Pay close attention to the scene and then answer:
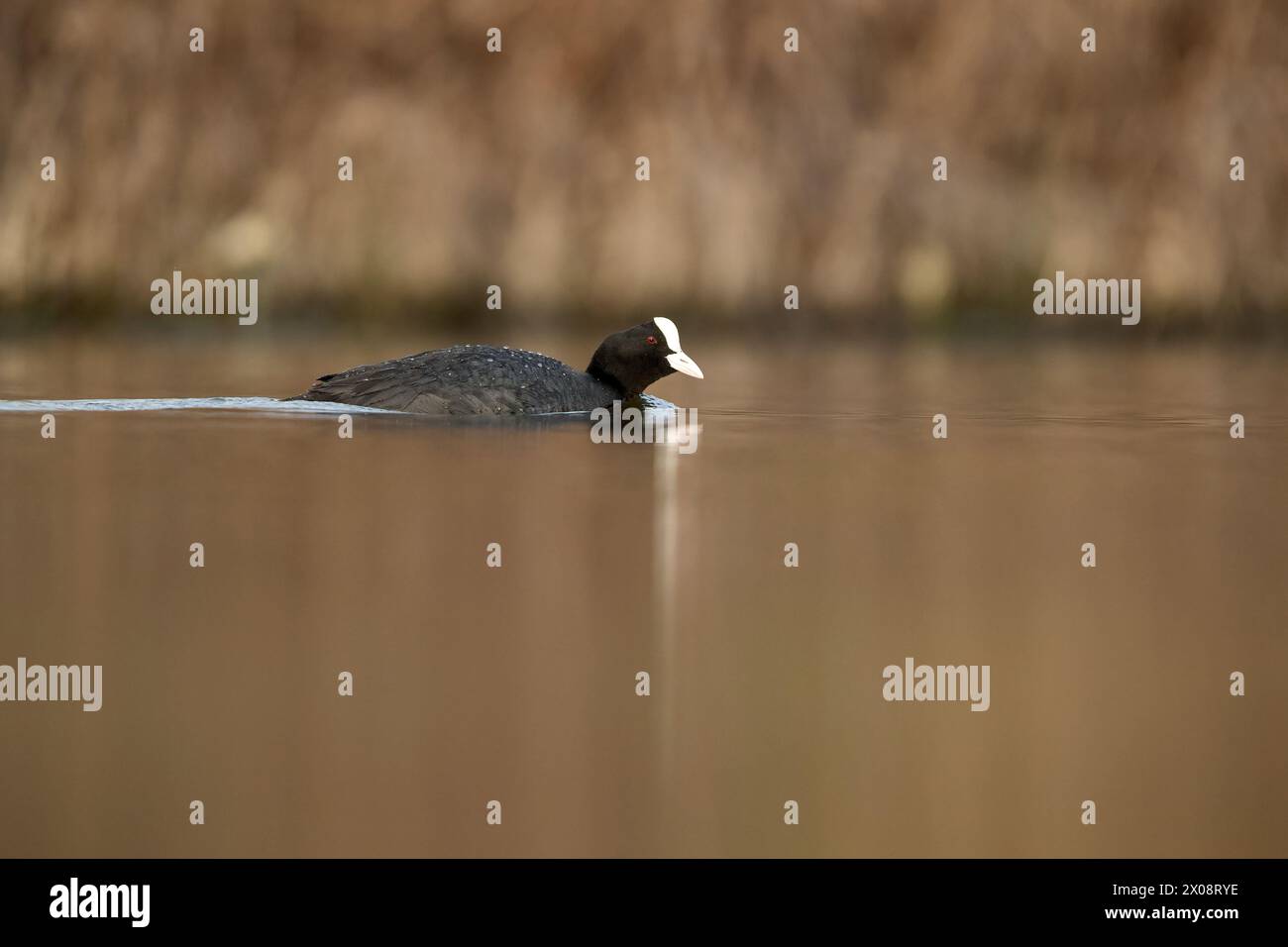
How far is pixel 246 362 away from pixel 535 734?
15.5 m

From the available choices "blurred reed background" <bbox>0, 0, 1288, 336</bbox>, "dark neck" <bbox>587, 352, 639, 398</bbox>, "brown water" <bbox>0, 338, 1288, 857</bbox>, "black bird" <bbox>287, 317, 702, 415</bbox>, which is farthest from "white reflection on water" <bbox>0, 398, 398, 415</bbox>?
"blurred reed background" <bbox>0, 0, 1288, 336</bbox>

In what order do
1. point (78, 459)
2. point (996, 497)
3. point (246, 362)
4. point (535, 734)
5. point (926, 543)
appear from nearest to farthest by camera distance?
1. point (535, 734)
2. point (926, 543)
3. point (996, 497)
4. point (78, 459)
5. point (246, 362)

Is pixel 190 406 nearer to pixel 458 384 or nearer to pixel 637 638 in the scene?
pixel 458 384

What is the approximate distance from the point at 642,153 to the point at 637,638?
2383 centimetres

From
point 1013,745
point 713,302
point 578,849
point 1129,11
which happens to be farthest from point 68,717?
point 1129,11

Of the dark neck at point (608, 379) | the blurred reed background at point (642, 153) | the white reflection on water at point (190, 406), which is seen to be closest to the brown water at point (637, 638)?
the white reflection on water at point (190, 406)

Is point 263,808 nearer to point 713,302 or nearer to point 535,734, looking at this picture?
point 535,734

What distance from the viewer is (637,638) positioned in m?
6.92

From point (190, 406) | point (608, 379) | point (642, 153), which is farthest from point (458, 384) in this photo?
point (642, 153)

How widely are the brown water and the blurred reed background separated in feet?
53.7

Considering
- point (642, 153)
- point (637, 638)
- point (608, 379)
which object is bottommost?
point (637, 638)

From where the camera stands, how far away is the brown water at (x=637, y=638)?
5133 mm

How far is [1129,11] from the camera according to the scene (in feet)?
99.4

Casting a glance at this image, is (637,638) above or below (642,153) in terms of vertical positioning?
below
